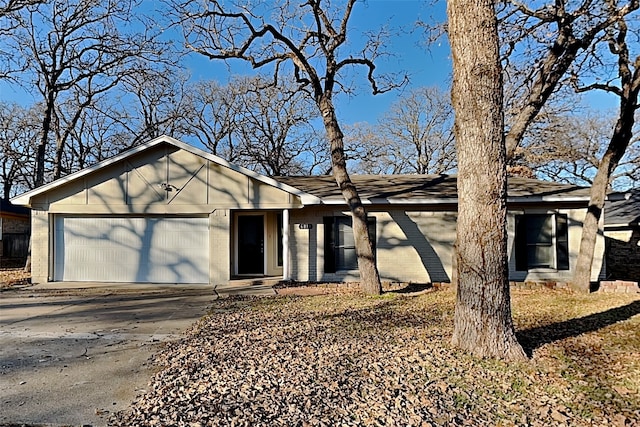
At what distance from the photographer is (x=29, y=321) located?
22.8 ft

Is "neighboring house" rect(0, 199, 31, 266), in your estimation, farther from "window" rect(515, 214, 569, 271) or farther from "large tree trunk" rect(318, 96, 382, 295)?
"window" rect(515, 214, 569, 271)

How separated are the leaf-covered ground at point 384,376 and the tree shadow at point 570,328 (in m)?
0.02

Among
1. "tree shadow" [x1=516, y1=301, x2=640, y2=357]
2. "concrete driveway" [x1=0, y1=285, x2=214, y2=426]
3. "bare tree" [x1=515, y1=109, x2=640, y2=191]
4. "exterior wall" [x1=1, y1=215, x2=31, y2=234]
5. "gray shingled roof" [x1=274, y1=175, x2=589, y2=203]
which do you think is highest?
"bare tree" [x1=515, y1=109, x2=640, y2=191]

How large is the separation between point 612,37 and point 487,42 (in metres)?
7.56

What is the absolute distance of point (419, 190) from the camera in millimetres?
12195

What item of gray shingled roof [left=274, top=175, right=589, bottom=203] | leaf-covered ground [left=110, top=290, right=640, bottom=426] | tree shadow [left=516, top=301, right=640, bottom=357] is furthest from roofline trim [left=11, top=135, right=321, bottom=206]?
tree shadow [left=516, top=301, right=640, bottom=357]

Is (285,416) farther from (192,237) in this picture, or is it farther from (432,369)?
(192,237)

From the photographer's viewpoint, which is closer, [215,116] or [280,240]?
[280,240]

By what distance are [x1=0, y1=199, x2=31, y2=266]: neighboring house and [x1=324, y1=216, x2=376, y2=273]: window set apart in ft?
51.6

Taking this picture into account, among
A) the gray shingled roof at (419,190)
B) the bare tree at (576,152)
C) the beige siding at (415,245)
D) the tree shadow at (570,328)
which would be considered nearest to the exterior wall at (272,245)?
the gray shingled roof at (419,190)

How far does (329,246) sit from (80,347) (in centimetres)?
721

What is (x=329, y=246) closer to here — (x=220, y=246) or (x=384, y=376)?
(x=220, y=246)

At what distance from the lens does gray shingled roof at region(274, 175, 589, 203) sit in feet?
36.4

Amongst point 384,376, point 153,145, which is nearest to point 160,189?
point 153,145
